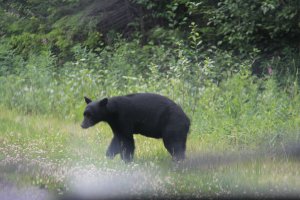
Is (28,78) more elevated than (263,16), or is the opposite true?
(263,16)

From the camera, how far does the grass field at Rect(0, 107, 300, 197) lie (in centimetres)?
604

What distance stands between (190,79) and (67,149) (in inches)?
163

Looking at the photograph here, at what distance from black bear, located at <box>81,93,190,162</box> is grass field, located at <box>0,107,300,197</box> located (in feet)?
0.62

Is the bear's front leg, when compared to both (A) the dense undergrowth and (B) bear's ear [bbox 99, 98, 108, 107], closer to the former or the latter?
(B) bear's ear [bbox 99, 98, 108, 107]

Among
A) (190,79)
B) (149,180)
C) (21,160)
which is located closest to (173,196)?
(149,180)

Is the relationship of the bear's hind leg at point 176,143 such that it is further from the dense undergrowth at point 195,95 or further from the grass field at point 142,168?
the dense undergrowth at point 195,95

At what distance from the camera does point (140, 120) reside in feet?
23.5

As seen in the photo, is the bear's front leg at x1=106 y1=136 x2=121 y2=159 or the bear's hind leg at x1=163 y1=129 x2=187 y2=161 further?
the bear's front leg at x1=106 y1=136 x2=121 y2=159

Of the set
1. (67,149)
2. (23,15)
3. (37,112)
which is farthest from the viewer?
(23,15)

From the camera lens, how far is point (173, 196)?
19.5 ft

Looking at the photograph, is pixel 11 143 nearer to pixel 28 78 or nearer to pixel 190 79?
pixel 190 79

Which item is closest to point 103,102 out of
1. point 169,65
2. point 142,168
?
point 142,168

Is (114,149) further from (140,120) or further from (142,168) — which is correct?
(142,168)

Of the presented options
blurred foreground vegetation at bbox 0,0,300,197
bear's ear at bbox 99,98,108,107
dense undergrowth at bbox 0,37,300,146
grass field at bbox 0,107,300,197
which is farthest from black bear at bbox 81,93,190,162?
dense undergrowth at bbox 0,37,300,146
